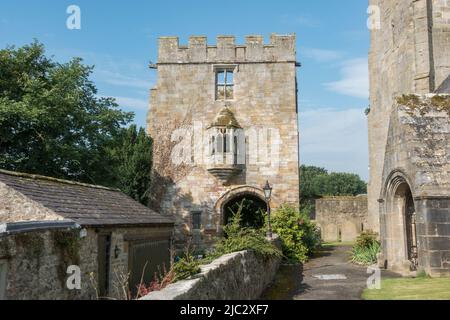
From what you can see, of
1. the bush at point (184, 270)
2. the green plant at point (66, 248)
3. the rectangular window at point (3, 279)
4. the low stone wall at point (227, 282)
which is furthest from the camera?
the green plant at point (66, 248)

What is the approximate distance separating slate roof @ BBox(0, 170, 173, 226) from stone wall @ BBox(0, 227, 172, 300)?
520 mm

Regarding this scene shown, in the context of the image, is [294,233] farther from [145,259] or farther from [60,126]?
[60,126]

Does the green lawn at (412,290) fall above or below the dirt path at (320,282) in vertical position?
above

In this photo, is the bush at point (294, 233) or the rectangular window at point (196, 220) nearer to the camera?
the bush at point (294, 233)


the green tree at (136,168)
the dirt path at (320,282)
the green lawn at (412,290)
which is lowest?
the dirt path at (320,282)

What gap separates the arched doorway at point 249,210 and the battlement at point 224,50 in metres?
7.00

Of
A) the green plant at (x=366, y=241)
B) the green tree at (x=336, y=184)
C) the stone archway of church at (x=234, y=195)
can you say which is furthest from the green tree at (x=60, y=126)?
the green tree at (x=336, y=184)

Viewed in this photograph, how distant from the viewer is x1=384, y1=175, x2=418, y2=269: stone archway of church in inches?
495

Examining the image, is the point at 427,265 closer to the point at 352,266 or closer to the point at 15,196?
the point at 352,266

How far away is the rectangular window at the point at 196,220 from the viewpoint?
2123cm

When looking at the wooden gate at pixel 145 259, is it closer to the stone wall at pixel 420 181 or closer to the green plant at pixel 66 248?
the green plant at pixel 66 248

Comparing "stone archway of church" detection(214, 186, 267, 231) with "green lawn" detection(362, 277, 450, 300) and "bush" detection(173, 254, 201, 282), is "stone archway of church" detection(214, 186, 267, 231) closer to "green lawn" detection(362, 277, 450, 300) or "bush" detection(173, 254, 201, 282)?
"green lawn" detection(362, 277, 450, 300)
